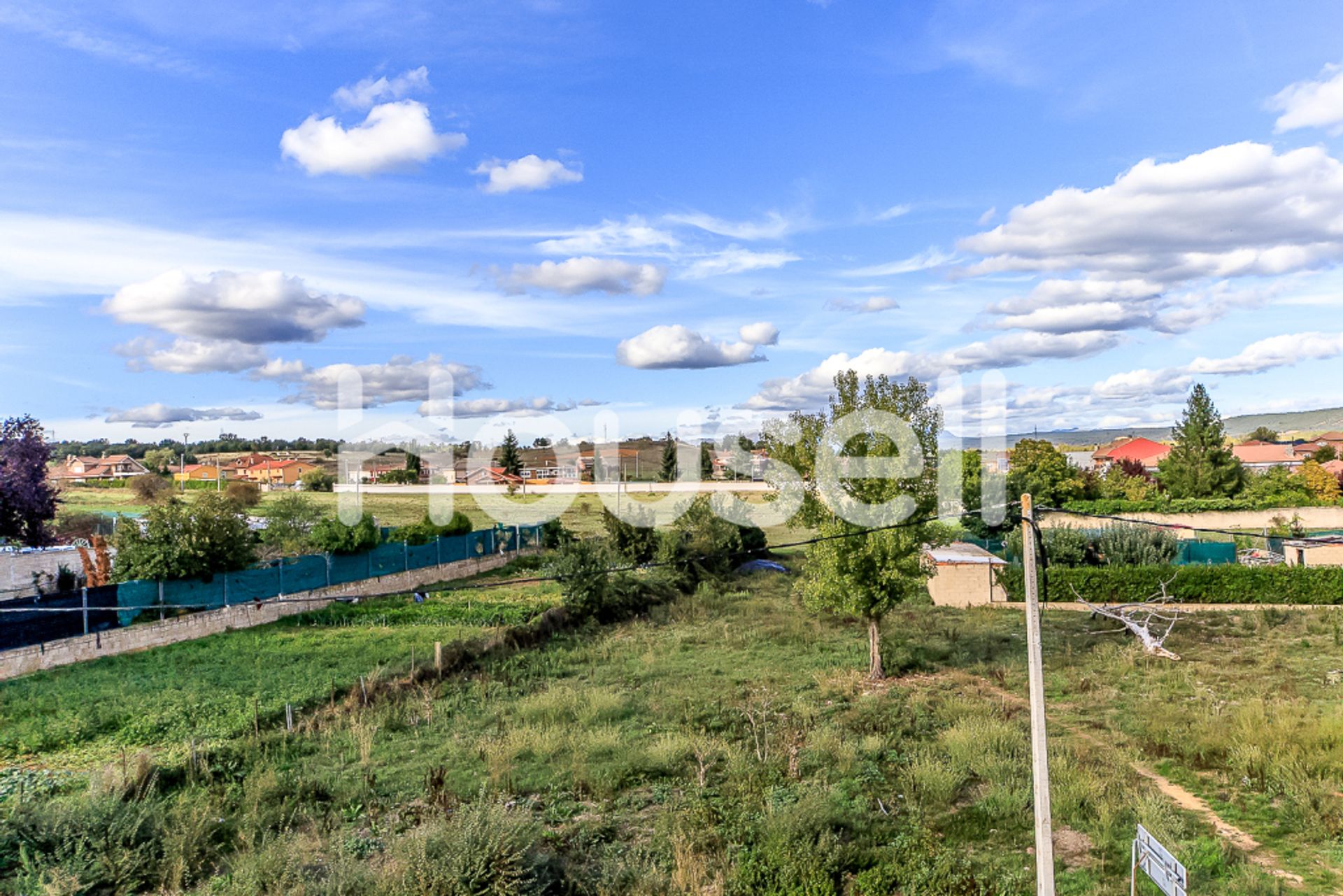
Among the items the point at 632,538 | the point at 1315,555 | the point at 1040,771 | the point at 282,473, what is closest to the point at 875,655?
the point at 1040,771

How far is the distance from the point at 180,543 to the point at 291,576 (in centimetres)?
301

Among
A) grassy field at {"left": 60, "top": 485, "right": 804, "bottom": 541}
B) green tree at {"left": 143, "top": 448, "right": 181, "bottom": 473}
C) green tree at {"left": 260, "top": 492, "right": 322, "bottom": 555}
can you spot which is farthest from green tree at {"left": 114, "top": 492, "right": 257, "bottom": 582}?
green tree at {"left": 143, "top": 448, "right": 181, "bottom": 473}

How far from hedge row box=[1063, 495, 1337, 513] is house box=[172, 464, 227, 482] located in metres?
58.7

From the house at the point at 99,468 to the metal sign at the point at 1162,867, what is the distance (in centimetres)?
8096

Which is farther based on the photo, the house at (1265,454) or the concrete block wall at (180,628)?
the house at (1265,454)

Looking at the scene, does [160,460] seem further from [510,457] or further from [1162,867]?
[1162,867]

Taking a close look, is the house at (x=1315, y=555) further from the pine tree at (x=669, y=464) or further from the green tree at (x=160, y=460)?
the green tree at (x=160, y=460)

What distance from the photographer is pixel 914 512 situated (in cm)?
1334

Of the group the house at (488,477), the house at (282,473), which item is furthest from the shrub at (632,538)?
the house at (282,473)

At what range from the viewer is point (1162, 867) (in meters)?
4.95

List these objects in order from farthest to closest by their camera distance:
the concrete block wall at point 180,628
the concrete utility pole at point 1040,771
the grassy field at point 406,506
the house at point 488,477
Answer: the house at point 488,477 < the grassy field at point 406,506 < the concrete block wall at point 180,628 < the concrete utility pole at point 1040,771

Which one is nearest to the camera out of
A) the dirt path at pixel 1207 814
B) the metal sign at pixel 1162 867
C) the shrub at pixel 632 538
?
the metal sign at pixel 1162 867

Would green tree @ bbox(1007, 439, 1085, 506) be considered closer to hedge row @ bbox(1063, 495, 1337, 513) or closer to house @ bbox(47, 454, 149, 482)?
hedge row @ bbox(1063, 495, 1337, 513)

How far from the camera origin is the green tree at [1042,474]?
38938 mm
